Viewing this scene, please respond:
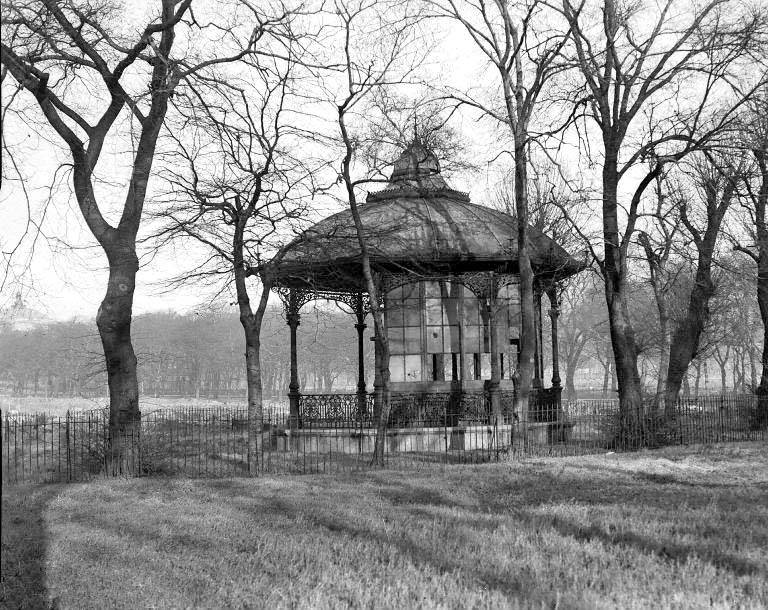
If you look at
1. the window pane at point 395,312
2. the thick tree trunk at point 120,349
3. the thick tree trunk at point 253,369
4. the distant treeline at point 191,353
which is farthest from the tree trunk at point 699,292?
the distant treeline at point 191,353

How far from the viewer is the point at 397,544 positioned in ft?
24.7

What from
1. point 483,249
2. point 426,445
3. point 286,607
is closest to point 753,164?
point 483,249

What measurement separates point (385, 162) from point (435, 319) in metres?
4.98

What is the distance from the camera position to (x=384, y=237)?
1875 cm

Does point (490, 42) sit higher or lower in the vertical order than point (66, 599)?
higher

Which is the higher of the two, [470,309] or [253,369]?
[470,309]

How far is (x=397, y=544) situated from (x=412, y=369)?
13.1 metres

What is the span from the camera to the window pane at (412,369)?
2061 centimetres

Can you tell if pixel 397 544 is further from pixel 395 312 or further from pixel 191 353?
pixel 191 353

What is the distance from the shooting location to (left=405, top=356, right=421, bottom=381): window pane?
811 inches

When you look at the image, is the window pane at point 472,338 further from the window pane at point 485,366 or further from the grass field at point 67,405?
the grass field at point 67,405

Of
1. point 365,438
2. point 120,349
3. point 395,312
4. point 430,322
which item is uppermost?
point 395,312

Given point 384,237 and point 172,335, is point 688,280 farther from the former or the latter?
point 172,335

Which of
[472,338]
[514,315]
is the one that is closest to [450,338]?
[472,338]
